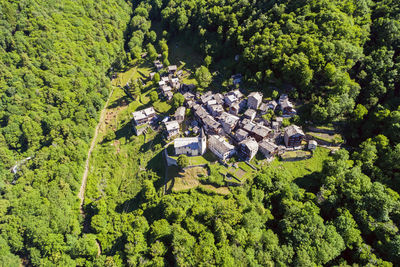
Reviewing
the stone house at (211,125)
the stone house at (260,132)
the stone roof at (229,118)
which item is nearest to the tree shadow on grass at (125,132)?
the stone house at (211,125)

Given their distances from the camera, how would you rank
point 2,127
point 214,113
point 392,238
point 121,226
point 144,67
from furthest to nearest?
point 144,67
point 2,127
point 214,113
point 121,226
point 392,238

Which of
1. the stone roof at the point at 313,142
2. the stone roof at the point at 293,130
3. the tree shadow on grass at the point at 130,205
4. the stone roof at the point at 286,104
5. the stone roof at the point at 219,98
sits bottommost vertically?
the tree shadow on grass at the point at 130,205

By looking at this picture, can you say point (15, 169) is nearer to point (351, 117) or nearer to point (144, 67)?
point (144, 67)

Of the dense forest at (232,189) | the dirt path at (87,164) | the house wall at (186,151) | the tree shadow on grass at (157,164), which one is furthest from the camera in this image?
the dirt path at (87,164)

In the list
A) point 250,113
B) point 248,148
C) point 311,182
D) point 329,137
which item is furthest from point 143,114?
point 329,137

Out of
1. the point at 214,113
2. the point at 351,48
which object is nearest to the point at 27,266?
the point at 214,113

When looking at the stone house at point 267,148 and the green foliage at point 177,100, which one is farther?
the green foliage at point 177,100

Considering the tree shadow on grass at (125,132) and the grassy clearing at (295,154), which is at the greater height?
the grassy clearing at (295,154)

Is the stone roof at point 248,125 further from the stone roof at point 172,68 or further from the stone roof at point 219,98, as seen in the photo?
the stone roof at point 172,68
